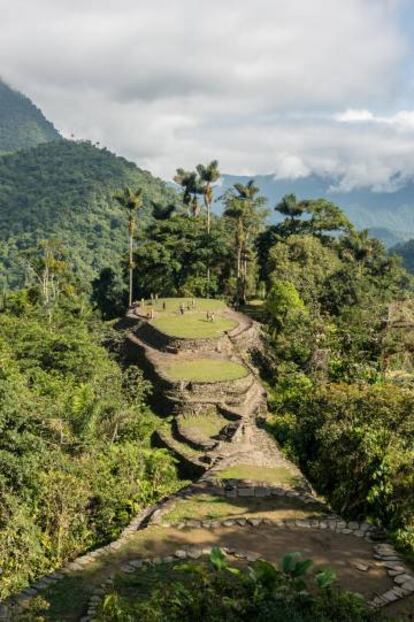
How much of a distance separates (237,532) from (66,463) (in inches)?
176

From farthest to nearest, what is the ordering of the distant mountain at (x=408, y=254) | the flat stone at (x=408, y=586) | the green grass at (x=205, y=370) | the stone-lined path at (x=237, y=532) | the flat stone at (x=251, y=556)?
the distant mountain at (x=408, y=254) < the green grass at (x=205, y=370) < the flat stone at (x=251, y=556) < the stone-lined path at (x=237, y=532) < the flat stone at (x=408, y=586)

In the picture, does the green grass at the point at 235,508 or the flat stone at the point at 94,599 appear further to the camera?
the green grass at the point at 235,508

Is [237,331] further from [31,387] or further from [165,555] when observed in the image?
[165,555]

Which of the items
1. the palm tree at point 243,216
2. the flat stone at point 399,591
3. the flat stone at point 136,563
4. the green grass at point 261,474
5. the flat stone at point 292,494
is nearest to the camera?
the flat stone at point 399,591

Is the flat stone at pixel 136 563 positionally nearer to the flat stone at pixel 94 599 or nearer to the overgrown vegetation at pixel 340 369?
the flat stone at pixel 94 599

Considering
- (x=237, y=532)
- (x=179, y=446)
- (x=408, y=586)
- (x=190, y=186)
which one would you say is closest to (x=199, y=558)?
(x=237, y=532)

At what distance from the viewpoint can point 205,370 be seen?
2433 centimetres

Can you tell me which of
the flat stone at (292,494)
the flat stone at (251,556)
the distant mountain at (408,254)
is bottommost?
the flat stone at (292,494)

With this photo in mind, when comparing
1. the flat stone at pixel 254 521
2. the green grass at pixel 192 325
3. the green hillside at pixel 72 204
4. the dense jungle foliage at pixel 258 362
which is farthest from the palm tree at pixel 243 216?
the flat stone at pixel 254 521

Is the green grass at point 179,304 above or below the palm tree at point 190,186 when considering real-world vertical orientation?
below

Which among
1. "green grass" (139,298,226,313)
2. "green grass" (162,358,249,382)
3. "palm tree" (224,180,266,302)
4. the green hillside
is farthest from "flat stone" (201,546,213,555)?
the green hillside

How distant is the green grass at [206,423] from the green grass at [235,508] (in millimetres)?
6146

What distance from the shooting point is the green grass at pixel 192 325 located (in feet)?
90.7

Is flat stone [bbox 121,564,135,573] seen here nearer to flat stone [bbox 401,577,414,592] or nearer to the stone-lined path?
the stone-lined path
